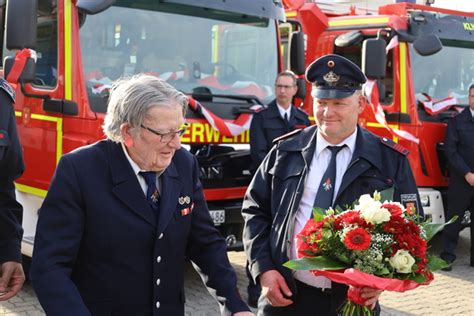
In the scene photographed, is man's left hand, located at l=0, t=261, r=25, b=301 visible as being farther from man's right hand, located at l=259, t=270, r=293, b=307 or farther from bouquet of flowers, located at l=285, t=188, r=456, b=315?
bouquet of flowers, located at l=285, t=188, r=456, b=315

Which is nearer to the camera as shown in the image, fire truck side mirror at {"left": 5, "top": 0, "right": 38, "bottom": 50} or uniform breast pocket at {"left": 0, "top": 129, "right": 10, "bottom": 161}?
uniform breast pocket at {"left": 0, "top": 129, "right": 10, "bottom": 161}

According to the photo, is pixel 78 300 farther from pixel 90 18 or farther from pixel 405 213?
pixel 90 18

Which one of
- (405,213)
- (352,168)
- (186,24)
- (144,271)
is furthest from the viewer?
(186,24)

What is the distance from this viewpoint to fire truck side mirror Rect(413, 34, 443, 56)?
6.96 m

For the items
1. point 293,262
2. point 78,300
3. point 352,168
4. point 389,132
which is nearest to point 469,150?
point 389,132

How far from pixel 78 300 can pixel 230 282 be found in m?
0.63

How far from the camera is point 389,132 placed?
7.27m

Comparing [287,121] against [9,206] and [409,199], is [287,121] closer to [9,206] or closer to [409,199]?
[409,199]

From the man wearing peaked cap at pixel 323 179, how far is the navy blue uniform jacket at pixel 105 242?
2.14 feet

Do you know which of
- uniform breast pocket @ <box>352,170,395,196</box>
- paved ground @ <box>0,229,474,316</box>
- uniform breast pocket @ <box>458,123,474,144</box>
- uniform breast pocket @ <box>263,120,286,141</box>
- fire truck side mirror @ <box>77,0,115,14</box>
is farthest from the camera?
uniform breast pocket @ <box>458,123,474,144</box>

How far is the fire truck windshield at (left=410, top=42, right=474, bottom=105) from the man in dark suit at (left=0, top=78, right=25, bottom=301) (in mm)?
5188

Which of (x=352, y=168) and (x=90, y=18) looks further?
(x=90, y=18)

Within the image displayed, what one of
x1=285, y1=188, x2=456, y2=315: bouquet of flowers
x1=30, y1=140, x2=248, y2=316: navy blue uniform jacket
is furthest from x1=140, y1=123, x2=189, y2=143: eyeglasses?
x1=285, y1=188, x2=456, y2=315: bouquet of flowers

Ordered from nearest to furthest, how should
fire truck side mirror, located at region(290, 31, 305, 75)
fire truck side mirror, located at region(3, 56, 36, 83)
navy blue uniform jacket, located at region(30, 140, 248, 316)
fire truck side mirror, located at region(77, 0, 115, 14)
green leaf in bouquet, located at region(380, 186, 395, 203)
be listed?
1. navy blue uniform jacket, located at region(30, 140, 248, 316)
2. green leaf in bouquet, located at region(380, 186, 395, 203)
3. fire truck side mirror, located at region(3, 56, 36, 83)
4. fire truck side mirror, located at region(77, 0, 115, 14)
5. fire truck side mirror, located at region(290, 31, 305, 75)
